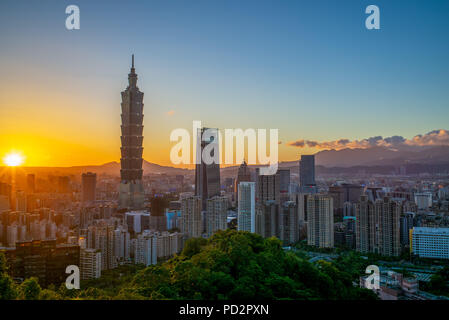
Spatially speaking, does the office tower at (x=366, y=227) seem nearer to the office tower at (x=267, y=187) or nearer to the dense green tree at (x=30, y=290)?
the office tower at (x=267, y=187)

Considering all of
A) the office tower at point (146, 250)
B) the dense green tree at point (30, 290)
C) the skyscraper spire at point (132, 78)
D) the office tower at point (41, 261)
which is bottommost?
the office tower at point (146, 250)

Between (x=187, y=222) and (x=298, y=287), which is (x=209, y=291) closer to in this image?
(x=298, y=287)

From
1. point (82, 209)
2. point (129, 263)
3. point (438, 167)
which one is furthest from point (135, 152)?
point (438, 167)

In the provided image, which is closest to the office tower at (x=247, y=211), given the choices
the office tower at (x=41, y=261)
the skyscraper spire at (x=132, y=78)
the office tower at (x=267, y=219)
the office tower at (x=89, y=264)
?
the office tower at (x=267, y=219)

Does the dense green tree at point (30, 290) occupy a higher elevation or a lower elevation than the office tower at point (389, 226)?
higher

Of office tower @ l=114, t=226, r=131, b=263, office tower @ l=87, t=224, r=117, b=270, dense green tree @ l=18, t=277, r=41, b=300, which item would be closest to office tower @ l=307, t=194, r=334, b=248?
office tower @ l=114, t=226, r=131, b=263

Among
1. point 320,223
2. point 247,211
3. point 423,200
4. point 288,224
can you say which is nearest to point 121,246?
point 247,211

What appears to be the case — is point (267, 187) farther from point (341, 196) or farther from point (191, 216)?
point (191, 216)
